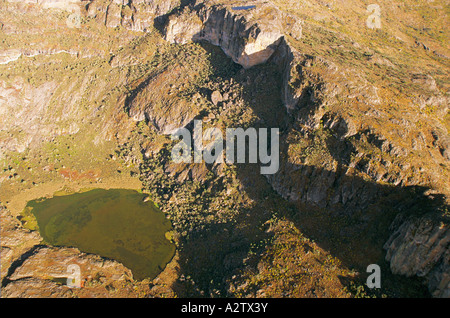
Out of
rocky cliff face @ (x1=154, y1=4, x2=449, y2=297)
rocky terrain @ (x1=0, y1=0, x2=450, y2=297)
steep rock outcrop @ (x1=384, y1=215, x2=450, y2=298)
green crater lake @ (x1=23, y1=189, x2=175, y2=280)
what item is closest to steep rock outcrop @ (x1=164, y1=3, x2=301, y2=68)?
rocky cliff face @ (x1=154, y1=4, x2=449, y2=297)

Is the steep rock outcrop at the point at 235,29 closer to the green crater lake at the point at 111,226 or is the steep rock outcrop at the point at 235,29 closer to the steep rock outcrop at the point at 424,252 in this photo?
the green crater lake at the point at 111,226

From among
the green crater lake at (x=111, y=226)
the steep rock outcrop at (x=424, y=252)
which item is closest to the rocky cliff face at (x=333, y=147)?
the steep rock outcrop at (x=424, y=252)

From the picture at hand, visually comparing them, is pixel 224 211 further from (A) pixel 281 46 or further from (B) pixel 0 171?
(B) pixel 0 171

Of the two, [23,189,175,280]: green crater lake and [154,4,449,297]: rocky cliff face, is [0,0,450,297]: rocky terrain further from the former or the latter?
[23,189,175,280]: green crater lake

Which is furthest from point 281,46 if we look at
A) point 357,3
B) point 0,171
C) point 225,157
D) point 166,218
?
point 0,171

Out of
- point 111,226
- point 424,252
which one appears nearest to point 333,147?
point 424,252

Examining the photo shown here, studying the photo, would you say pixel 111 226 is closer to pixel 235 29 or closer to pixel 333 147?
pixel 333 147
